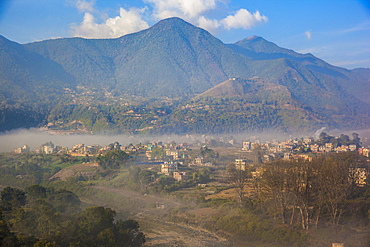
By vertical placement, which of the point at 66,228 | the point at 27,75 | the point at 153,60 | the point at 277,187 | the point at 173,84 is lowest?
the point at 66,228

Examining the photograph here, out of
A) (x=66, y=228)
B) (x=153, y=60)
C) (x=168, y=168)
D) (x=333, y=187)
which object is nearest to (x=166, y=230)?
(x=66, y=228)

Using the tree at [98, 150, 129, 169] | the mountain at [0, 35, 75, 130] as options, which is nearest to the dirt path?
the tree at [98, 150, 129, 169]

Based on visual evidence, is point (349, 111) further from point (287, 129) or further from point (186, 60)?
point (186, 60)

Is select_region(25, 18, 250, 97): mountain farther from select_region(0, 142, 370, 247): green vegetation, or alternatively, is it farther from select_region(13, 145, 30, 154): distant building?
select_region(0, 142, 370, 247): green vegetation

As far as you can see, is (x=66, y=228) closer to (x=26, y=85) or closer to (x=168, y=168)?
(x=168, y=168)

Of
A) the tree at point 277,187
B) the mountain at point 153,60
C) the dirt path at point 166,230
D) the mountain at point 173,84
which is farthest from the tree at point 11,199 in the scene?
the mountain at point 153,60
